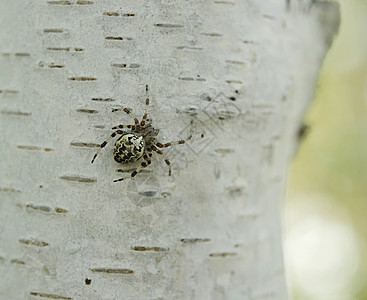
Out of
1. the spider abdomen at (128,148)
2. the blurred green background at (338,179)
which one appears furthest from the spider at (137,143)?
the blurred green background at (338,179)

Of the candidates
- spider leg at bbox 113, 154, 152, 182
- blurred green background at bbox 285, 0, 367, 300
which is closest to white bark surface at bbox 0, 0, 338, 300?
spider leg at bbox 113, 154, 152, 182

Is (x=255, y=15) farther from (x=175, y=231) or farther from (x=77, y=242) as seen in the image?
(x=77, y=242)

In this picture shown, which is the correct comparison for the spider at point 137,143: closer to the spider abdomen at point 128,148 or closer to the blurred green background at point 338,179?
the spider abdomen at point 128,148

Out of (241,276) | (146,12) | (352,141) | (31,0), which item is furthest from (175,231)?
(352,141)

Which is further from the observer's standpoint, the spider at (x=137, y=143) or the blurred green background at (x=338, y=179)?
the blurred green background at (x=338, y=179)

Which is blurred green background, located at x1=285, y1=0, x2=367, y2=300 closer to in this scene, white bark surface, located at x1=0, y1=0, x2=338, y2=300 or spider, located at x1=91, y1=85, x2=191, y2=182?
white bark surface, located at x1=0, y1=0, x2=338, y2=300

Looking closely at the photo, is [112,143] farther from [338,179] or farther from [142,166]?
[338,179]

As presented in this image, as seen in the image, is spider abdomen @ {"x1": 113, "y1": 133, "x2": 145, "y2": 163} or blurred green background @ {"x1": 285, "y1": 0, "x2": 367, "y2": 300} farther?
blurred green background @ {"x1": 285, "y1": 0, "x2": 367, "y2": 300}
